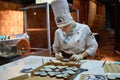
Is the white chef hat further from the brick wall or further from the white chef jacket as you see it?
the brick wall

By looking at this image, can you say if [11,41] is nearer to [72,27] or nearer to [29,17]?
[29,17]

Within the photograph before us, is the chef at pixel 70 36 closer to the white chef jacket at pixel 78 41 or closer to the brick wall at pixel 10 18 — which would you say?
the white chef jacket at pixel 78 41

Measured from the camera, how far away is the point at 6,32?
4.99 m

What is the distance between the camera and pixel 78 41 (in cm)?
194

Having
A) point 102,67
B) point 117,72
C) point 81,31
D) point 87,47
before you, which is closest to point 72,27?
point 81,31

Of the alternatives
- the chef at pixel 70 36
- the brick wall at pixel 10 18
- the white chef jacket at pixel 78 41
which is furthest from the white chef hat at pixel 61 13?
the brick wall at pixel 10 18

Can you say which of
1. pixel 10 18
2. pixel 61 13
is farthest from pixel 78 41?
pixel 10 18

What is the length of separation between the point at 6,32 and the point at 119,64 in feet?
12.9

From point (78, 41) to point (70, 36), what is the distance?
108 millimetres

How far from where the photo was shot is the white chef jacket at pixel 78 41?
1.94 metres

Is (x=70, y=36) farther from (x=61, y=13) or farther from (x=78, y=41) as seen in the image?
(x=61, y=13)

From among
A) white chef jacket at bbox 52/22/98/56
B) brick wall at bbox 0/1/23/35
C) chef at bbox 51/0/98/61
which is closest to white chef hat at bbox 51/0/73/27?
chef at bbox 51/0/98/61

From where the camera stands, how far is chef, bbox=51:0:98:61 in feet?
6.20

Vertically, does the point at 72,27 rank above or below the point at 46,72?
above
